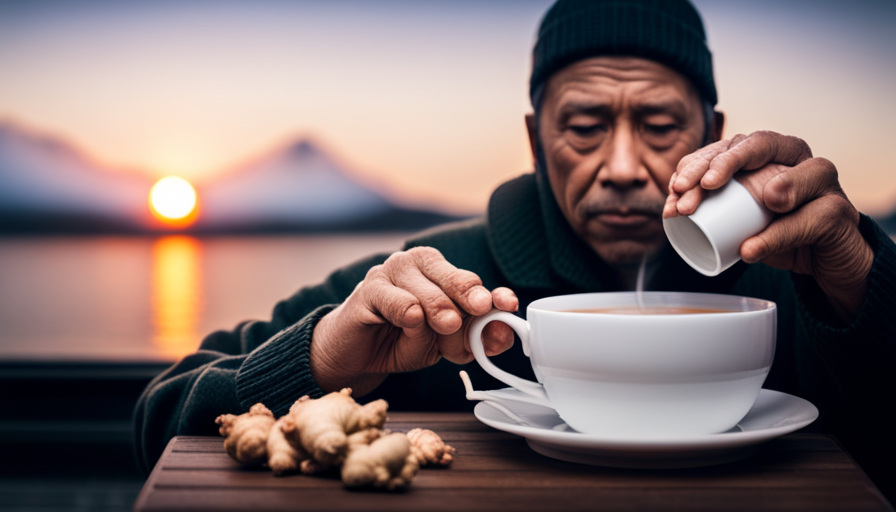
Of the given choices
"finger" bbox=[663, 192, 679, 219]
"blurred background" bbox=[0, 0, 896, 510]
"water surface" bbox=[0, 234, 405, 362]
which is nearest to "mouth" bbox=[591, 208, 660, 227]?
"finger" bbox=[663, 192, 679, 219]

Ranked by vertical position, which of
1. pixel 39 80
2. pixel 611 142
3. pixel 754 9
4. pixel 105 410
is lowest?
pixel 105 410

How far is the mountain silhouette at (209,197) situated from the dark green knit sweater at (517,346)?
44.7 inches

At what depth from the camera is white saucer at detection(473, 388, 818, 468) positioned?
2.30 ft

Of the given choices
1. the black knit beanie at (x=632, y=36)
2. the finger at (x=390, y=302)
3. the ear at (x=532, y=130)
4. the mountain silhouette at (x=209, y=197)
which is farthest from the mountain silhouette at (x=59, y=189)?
the finger at (x=390, y=302)

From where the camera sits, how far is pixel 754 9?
2.64 m

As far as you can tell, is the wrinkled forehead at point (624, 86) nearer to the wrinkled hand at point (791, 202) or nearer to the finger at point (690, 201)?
the wrinkled hand at point (791, 202)

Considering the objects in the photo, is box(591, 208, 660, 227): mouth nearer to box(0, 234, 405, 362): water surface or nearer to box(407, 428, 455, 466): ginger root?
box(407, 428, 455, 466): ginger root

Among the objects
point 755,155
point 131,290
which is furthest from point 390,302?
point 131,290

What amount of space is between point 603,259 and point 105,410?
2027 millimetres

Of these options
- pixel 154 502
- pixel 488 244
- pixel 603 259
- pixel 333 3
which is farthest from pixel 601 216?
pixel 333 3

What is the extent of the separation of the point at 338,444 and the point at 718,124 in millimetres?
1421

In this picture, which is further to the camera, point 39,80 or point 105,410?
point 39,80

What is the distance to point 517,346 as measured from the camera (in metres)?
1.62

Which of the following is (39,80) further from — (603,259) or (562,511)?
(562,511)
